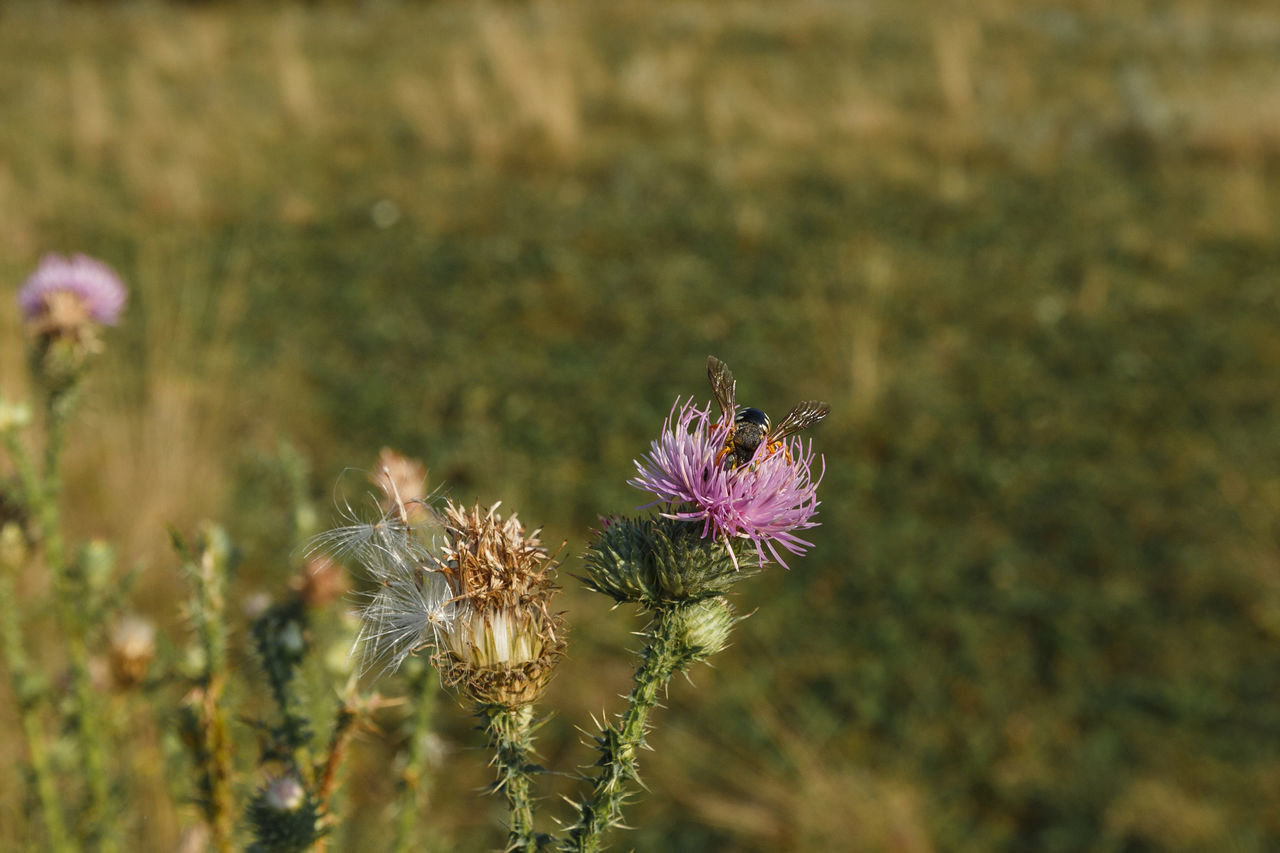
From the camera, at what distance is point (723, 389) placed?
100cm

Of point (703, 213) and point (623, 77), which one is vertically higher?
point (623, 77)

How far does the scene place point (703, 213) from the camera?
6.74m

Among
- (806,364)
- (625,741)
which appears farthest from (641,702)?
(806,364)

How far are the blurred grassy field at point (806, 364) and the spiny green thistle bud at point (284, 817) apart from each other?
1.02 meters

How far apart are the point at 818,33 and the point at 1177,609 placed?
9.16 metres

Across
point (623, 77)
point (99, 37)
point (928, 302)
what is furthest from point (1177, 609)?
point (99, 37)

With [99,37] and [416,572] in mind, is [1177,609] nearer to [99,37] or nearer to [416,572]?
[416,572]

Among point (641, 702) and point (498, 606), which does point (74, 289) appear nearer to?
point (498, 606)

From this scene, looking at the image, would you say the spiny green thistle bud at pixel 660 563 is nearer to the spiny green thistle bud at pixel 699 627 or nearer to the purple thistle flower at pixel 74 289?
the spiny green thistle bud at pixel 699 627

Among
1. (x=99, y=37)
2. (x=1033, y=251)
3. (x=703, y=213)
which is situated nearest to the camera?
(x=1033, y=251)

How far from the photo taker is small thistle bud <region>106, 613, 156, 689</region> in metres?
1.69

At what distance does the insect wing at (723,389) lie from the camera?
991 mm

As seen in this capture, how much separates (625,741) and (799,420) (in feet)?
1.23

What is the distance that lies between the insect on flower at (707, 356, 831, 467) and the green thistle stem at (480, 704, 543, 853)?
12.2 inches
